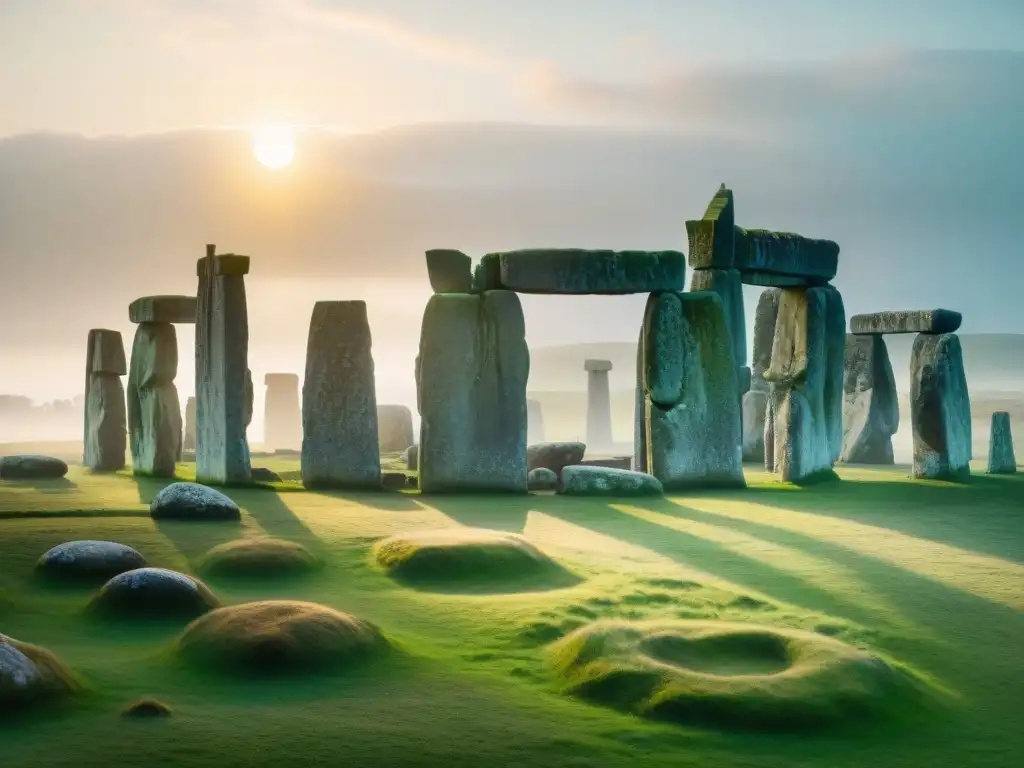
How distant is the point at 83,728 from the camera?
5.74 m

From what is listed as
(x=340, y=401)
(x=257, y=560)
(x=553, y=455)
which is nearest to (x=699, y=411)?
(x=553, y=455)

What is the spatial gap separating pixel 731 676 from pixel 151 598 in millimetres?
3533

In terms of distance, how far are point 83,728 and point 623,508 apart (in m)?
8.36

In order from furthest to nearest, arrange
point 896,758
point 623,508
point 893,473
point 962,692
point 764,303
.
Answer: point 764,303 < point 893,473 < point 623,508 < point 962,692 < point 896,758

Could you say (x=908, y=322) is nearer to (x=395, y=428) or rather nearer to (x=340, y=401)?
(x=340, y=401)

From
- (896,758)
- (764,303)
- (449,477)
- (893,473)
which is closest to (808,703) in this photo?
(896,758)

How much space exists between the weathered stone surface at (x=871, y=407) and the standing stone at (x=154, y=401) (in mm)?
11376

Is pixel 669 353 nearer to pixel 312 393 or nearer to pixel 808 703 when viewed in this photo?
pixel 312 393

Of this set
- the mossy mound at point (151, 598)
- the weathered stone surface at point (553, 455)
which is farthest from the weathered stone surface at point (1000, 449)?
the mossy mound at point (151, 598)

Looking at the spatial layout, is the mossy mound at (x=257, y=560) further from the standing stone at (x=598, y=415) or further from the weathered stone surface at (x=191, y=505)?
→ the standing stone at (x=598, y=415)

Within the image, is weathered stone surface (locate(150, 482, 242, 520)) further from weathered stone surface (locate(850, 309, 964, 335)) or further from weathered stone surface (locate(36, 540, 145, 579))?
weathered stone surface (locate(850, 309, 964, 335))

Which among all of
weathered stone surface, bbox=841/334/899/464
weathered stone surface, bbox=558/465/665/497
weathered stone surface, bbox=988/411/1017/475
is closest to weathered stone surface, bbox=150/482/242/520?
weathered stone surface, bbox=558/465/665/497

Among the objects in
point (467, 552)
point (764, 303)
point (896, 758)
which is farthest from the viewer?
point (764, 303)

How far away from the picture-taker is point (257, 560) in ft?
30.4
